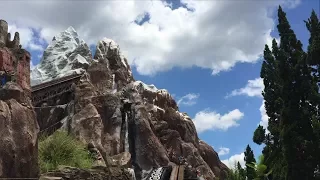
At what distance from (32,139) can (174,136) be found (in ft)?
92.5

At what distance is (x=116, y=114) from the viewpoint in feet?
105

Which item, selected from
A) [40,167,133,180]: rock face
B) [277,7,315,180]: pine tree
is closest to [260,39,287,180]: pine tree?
[277,7,315,180]: pine tree

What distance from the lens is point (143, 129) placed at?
3247cm

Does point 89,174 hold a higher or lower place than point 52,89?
lower

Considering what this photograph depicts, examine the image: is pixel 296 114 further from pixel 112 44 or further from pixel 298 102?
pixel 112 44

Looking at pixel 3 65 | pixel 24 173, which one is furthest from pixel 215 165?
pixel 24 173

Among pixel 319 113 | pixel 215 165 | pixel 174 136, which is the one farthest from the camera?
pixel 215 165

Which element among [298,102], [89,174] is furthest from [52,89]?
[89,174]

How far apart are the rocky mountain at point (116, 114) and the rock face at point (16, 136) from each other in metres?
10.4

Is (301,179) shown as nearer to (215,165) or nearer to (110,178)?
(110,178)

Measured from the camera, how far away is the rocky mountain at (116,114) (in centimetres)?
3002

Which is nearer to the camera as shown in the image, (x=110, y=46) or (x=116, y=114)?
(x=116, y=114)

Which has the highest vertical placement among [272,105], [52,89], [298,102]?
[52,89]

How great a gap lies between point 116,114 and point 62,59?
1697 cm
